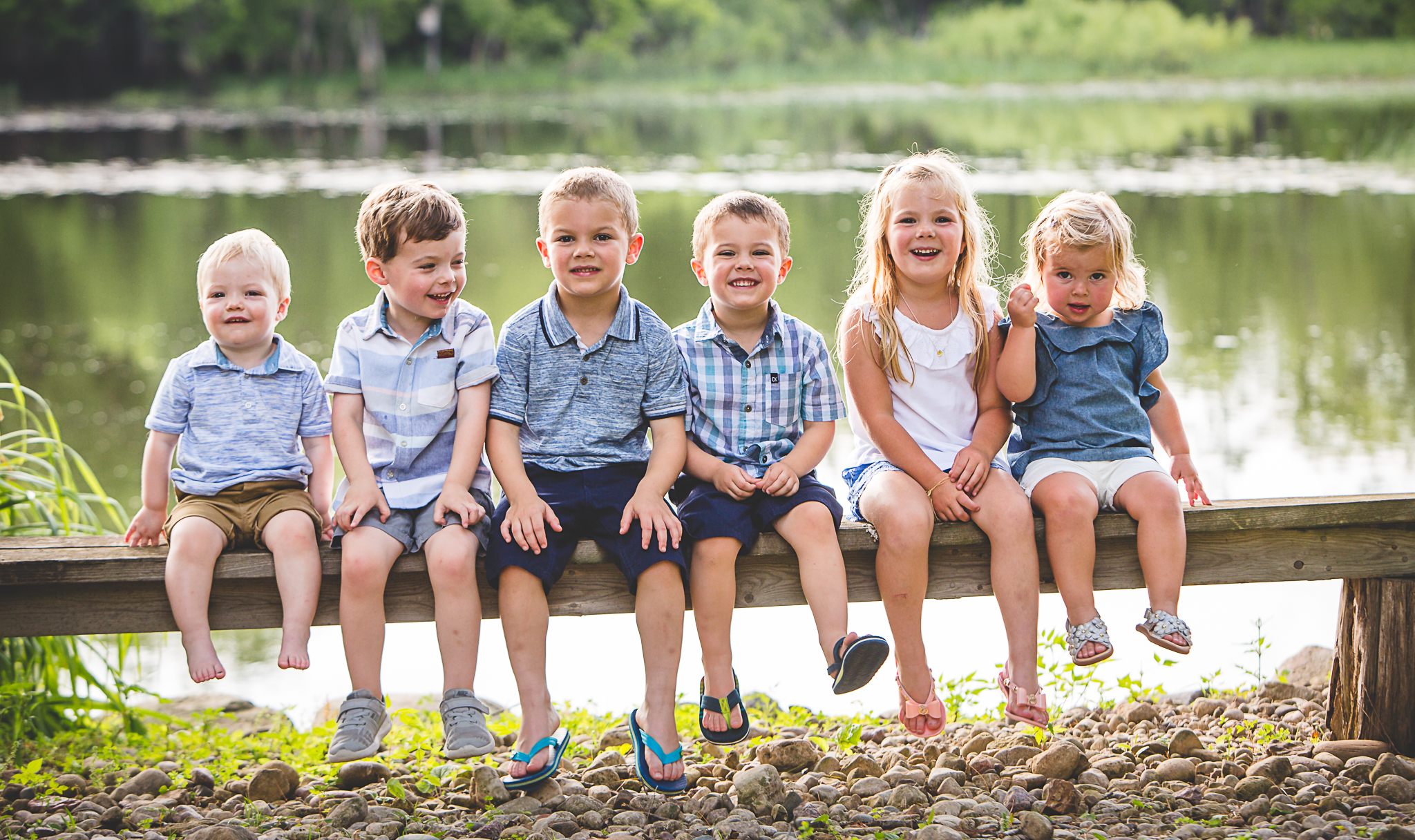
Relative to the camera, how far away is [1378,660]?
3.24 m

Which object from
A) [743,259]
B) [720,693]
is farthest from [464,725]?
[743,259]

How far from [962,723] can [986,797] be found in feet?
2.90

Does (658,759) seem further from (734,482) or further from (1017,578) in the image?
(1017,578)

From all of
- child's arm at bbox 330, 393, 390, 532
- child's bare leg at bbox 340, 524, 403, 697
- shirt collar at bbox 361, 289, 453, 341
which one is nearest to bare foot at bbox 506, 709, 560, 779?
child's bare leg at bbox 340, 524, 403, 697

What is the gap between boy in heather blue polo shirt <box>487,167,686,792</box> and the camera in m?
2.90

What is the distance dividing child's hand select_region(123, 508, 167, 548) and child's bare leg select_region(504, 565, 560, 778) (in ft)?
2.66

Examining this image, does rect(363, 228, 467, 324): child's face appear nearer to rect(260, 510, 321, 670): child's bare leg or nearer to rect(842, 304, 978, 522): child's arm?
rect(260, 510, 321, 670): child's bare leg

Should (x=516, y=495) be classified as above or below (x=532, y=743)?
above

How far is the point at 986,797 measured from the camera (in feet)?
9.96

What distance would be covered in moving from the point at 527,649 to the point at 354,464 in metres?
0.58

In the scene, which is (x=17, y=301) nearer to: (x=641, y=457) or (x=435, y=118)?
(x=641, y=457)

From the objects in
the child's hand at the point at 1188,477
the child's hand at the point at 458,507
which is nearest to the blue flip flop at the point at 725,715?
the child's hand at the point at 458,507

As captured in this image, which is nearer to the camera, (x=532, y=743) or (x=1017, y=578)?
(x=532, y=743)

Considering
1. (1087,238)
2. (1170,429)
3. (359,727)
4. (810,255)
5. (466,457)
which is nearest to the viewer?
(359,727)
